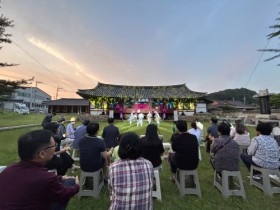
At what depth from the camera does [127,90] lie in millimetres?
29469

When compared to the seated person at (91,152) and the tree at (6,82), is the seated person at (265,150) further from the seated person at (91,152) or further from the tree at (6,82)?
the tree at (6,82)

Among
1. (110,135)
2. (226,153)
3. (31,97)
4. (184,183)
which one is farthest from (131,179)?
(31,97)

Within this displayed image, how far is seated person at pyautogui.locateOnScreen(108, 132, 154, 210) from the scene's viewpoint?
5.89ft

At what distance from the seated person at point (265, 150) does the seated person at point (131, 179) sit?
116 inches

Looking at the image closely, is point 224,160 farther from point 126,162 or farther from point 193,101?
point 193,101

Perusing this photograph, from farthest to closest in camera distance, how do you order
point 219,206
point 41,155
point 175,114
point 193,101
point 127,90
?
point 127,90, point 193,101, point 175,114, point 219,206, point 41,155

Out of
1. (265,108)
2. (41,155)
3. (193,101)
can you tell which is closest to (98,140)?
(41,155)

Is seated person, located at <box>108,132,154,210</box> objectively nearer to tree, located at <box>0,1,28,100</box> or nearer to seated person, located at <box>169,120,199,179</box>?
seated person, located at <box>169,120,199,179</box>

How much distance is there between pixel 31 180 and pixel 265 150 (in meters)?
4.16

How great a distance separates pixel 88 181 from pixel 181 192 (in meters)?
2.06

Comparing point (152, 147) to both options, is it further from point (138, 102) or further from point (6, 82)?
point (138, 102)

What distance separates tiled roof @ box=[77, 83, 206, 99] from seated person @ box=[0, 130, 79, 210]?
23.2 m

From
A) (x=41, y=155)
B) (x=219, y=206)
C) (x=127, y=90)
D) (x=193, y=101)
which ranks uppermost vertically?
(x=127, y=90)

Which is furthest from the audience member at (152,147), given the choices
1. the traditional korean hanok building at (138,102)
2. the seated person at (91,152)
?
the traditional korean hanok building at (138,102)
